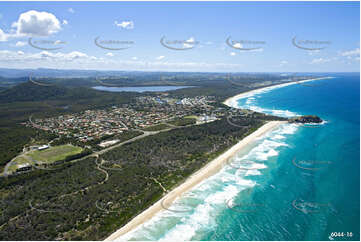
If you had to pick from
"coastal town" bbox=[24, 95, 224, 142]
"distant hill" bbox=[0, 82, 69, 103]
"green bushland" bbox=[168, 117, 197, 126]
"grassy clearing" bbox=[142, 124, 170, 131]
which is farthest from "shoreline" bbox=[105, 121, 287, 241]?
"distant hill" bbox=[0, 82, 69, 103]

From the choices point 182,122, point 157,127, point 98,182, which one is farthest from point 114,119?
point 98,182

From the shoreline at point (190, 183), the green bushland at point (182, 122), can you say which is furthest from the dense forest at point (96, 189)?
the green bushland at point (182, 122)

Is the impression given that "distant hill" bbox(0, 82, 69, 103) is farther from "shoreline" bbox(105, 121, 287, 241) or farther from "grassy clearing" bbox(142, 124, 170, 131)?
"shoreline" bbox(105, 121, 287, 241)

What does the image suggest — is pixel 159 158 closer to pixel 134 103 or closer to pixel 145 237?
pixel 145 237

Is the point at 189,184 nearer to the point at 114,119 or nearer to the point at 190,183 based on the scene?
the point at 190,183

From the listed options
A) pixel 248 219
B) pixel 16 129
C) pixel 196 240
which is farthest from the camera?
pixel 16 129

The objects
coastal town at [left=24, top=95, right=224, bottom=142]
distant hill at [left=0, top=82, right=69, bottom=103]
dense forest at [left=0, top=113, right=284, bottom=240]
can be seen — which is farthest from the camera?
distant hill at [left=0, top=82, right=69, bottom=103]

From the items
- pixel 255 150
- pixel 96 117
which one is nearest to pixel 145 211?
pixel 255 150

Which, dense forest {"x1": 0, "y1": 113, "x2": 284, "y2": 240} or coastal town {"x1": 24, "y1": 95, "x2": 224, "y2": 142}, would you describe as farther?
coastal town {"x1": 24, "y1": 95, "x2": 224, "y2": 142}

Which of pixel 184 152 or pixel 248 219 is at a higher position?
pixel 184 152
